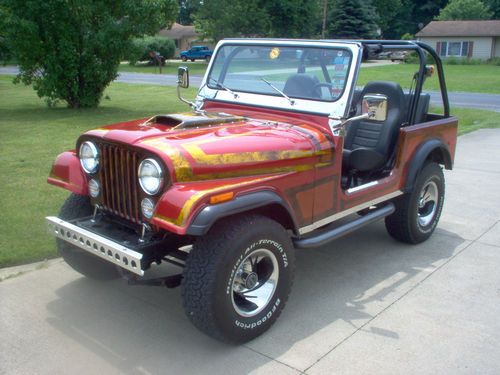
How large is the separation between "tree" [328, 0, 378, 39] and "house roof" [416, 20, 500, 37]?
294 inches

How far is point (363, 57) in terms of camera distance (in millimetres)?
4141

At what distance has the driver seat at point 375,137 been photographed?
4598mm

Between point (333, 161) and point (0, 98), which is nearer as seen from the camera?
point (333, 161)

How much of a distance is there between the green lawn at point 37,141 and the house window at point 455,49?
3681 cm

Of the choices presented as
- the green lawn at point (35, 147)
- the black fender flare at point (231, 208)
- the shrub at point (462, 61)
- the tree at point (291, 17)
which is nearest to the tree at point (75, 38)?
the green lawn at point (35, 147)

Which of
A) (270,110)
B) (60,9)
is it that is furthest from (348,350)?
(60,9)

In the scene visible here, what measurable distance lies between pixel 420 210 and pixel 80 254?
3.19 meters

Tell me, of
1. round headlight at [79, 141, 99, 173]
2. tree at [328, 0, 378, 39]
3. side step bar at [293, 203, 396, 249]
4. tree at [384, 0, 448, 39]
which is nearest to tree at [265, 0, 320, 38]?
tree at [328, 0, 378, 39]

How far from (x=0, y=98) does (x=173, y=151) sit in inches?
656

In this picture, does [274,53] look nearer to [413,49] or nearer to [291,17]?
[413,49]

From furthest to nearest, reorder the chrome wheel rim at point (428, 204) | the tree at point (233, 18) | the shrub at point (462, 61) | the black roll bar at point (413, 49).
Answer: the shrub at point (462, 61) → the tree at point (233, 18) → the chrome wheel rim at point (428, 204) → the black roll bar at point (413, 49)

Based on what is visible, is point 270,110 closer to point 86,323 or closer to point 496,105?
point 86,323

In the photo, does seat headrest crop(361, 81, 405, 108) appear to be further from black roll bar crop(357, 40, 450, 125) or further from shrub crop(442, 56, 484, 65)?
shrub crop(442, 56, 484, 65)

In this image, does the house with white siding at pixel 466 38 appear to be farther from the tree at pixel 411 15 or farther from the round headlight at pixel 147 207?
the round headlight at pixel 147 207
